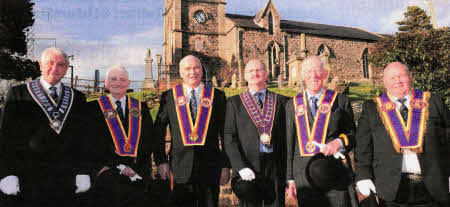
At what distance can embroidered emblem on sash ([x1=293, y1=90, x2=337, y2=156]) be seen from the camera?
3.65 m

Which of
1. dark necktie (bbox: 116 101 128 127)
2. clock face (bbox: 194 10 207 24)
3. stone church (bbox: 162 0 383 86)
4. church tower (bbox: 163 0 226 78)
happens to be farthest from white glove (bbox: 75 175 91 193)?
clock face (bbox: 194 10 207 24)

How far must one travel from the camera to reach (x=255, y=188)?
358 cm

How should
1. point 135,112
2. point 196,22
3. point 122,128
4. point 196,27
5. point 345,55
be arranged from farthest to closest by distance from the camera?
point 345,55 → point 196,22 → point 196,27 → point 135,112 → point 122,128

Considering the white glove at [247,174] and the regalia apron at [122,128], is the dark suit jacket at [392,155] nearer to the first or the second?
the white glove at [247,174]

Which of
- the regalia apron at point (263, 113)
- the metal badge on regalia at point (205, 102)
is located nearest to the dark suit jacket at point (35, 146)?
the metal badge on regalia at point (205, 102)

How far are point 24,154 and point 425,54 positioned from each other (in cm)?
1130

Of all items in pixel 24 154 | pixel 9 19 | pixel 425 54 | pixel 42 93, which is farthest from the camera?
pixel 9 19

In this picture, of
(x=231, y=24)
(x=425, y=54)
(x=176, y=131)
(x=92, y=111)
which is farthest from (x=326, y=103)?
(x=231, y=24)

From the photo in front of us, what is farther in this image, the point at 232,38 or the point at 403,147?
the point at 232,38

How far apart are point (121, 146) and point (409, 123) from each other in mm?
3384

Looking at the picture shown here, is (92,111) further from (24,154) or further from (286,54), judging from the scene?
(286,54)

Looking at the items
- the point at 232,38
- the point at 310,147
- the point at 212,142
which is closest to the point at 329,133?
the point at 310,147

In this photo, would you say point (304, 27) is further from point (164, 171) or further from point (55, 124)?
point (55, 124)

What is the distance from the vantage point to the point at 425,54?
1015 cm
